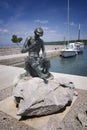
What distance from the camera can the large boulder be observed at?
284 cm

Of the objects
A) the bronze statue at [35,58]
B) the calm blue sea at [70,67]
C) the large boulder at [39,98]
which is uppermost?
the bronze statue at [35,58]

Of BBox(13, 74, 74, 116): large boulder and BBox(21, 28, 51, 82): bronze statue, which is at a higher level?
BBox(21, 28, 51, 82): bronze statue

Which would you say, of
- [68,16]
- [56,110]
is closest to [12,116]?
[56,110]

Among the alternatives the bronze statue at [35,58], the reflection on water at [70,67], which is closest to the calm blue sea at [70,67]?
the reflection on water at [70,67]

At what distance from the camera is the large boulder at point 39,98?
2842 mm

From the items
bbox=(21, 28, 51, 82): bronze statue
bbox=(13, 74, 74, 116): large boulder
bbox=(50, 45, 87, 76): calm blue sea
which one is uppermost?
bbox=(21, 28, 51, 82): bronze statue

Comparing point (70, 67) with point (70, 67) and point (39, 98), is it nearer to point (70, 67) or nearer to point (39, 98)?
point (70, 67)

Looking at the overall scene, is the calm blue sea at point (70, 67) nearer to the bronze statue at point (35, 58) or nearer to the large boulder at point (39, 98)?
the bronze statue at point (35, 58)

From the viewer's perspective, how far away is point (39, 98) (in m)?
2.93

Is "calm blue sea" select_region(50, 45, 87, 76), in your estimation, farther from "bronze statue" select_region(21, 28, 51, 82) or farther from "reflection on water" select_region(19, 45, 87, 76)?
"bronze statue" select_region(21, 28, 51, 82)

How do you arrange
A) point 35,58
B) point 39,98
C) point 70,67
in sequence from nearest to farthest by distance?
point 39,98, point 35,58, point 70,67

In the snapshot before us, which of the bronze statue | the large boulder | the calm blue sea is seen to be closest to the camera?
the large boulder

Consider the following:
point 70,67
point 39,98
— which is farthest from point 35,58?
point 70,67

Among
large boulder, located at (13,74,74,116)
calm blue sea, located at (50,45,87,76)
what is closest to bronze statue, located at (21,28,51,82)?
large boulder, located at (13,74,74,116)
